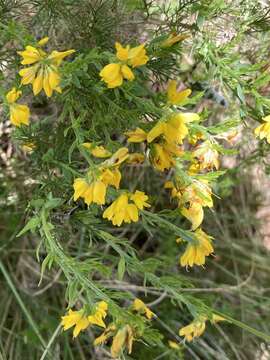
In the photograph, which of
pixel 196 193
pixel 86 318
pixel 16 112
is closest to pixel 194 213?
pixel 196 193

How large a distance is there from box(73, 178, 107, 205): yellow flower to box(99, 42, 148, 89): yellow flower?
6.5 inches

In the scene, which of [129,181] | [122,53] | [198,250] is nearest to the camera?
[122,53]

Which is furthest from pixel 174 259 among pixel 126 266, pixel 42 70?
pixel 42 70

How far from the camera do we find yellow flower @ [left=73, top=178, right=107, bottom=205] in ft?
3.08

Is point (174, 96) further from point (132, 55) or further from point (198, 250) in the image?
point (198, 250)

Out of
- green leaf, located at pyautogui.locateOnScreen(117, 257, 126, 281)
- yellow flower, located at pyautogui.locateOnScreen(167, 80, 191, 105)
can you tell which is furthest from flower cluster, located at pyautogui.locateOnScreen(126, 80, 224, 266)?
green leaf, located at pyautogui.locateOnScreen(117, 257, 126, 281)

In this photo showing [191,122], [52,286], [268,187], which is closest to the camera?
[191,122]

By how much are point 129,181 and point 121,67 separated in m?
1.01

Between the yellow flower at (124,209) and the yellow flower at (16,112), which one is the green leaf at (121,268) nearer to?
→ the yellow flower at (124,209)

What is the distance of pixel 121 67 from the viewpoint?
943mm

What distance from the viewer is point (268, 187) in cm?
233

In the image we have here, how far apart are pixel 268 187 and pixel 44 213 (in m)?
1.49

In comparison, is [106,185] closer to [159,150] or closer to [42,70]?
[159,150]

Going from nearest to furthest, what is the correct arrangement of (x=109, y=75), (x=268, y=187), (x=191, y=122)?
(x=109, y=75) < (x=191, y=122) < (x=268, y=187)
